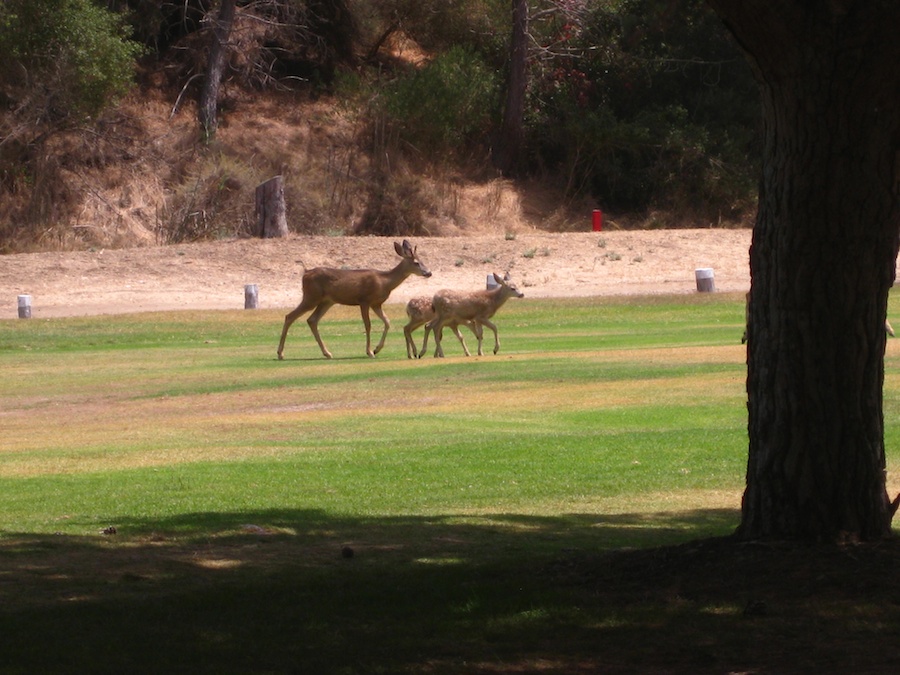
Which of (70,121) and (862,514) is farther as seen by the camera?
(70,121)

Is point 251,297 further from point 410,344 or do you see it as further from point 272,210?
point 410,344

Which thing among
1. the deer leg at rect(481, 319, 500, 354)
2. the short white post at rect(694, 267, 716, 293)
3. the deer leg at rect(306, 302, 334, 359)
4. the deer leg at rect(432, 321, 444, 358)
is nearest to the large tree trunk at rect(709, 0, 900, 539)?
the deer leg at rect(481, 319, 500, 354)

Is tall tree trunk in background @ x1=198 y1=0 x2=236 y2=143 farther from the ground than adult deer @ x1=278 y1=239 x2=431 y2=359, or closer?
farther from the ground

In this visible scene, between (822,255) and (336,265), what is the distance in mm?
36310

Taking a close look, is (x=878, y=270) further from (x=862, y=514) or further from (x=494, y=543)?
(x=494, y=543)

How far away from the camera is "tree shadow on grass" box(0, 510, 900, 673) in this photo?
20.6 feet

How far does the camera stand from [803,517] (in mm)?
7680

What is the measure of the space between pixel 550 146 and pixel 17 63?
2096 centimetres

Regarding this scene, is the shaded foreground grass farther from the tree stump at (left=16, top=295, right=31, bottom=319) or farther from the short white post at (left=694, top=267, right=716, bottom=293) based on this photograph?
the short white post at (left=694, top=267, right=716, bottom=293)

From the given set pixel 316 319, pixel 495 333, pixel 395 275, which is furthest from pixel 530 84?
pixel 495 333

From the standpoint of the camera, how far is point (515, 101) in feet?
184

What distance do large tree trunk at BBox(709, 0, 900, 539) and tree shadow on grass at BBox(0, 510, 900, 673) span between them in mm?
354

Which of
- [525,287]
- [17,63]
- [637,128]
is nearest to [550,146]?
[637,128]

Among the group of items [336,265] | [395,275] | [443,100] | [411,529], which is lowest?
[411,529]
